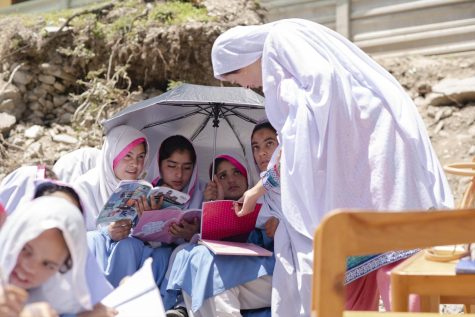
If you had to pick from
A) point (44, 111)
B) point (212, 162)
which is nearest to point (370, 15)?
point (44, 111)

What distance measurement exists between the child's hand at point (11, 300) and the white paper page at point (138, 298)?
1.16 feet

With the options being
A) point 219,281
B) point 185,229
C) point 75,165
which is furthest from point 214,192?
point 75,165

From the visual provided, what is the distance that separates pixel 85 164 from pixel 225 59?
6.81 ft

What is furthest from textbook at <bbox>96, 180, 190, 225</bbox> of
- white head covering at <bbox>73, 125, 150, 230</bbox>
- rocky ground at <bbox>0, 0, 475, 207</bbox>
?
rocky ground at <bbox>0, 0, 475, 207</bbox>

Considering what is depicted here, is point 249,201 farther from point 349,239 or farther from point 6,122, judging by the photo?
point 6,122

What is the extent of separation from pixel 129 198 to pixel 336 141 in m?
1.24

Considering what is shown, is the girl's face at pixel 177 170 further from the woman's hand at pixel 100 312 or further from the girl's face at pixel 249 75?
the woman's hand at pixel 100 312

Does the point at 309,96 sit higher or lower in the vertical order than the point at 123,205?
higher

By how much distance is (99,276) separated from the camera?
7.32ft

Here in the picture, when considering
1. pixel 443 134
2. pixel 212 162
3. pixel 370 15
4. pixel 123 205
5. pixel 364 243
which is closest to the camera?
pixel 364 243

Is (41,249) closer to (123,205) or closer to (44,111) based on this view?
(123,205)

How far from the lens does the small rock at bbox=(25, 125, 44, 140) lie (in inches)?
309

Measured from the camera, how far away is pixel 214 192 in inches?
168

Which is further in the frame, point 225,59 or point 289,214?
point 225,59
